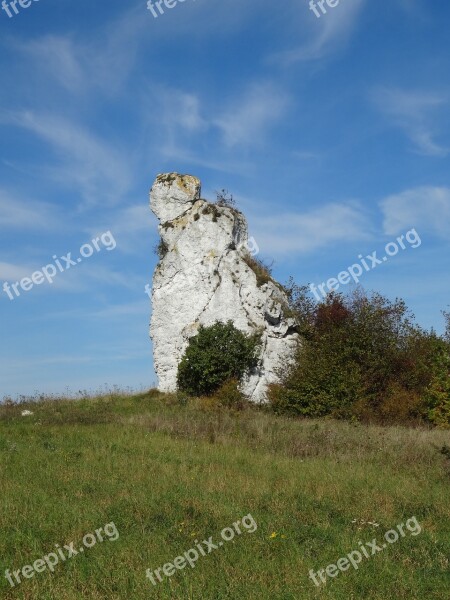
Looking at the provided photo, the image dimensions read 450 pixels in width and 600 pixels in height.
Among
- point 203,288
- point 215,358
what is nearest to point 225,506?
point 215,358

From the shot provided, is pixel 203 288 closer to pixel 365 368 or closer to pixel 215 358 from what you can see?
pixel 215 358

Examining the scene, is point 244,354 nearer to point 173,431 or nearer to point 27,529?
point 173,431

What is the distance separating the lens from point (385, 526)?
9.29 m

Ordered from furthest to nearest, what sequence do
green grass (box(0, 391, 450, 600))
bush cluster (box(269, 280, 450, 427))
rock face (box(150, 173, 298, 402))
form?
1. rock face (box(150, 173, 298, 402))
2. bush cluster (box(269, 280, 450, 427))
3. green grass (box(0, 391, 450, 600))

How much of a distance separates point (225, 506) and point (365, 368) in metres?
21.2

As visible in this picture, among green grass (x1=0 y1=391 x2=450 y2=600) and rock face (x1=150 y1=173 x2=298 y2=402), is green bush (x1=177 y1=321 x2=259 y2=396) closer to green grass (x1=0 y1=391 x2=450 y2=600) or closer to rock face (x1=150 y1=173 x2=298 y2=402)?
rock face (x1=150 y1=173 x2=298 y2=402)

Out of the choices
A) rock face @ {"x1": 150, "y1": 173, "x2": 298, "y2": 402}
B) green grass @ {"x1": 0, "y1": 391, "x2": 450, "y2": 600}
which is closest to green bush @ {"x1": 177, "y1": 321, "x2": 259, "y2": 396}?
rock face @ {"x1": 150, "y1": 173, "x2": 298, "y2": 402}

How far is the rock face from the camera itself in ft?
106

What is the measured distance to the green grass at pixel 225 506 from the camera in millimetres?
6996

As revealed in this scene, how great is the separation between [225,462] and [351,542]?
6958mm

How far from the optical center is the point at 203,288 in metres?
33.0

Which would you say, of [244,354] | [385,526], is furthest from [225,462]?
[244,354]

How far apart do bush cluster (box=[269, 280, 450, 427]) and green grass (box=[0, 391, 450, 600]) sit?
765 cm

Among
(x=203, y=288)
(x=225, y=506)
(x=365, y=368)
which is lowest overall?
(x=225, y=506)
